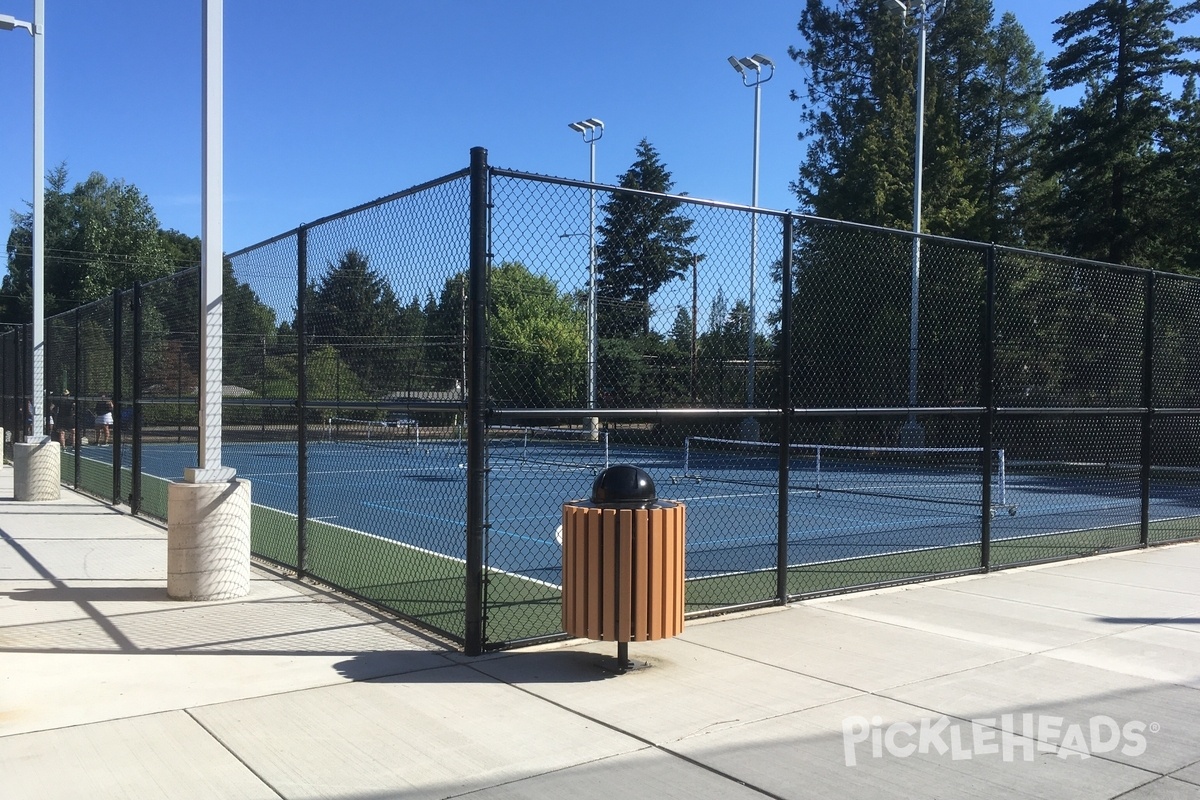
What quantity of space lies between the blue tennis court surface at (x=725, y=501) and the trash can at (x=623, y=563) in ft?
10.2

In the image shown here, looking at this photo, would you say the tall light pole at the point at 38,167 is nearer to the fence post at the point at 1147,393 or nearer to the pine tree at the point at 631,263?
the pine tree at the point at 631,263

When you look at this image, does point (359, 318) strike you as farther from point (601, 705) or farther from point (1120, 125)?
point (1120, 125)

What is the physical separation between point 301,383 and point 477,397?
11.0 feet

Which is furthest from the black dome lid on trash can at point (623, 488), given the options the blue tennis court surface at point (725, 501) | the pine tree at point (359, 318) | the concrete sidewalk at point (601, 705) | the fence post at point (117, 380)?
the fence post at point (117, 380)

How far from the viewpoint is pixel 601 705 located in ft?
17.3

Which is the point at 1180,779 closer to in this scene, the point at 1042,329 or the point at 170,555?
the point at 170,555

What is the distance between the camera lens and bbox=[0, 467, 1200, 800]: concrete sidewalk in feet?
14.1

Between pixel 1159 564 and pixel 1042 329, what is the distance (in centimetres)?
554

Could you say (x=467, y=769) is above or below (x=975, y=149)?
below

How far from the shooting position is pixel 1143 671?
6.13m

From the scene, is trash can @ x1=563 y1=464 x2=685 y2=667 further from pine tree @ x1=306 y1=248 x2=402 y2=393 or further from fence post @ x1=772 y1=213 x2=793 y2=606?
pine tree @ x1=306 y1=248 x2=402 y2=393

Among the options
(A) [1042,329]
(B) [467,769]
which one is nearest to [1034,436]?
(A) [1042,329]

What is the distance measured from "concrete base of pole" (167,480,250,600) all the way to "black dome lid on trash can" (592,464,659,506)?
3547 millimetres

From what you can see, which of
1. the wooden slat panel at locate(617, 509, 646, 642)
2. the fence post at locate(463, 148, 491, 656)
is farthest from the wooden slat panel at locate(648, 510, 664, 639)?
the fence post at locate(463, 148, 491, 656)
